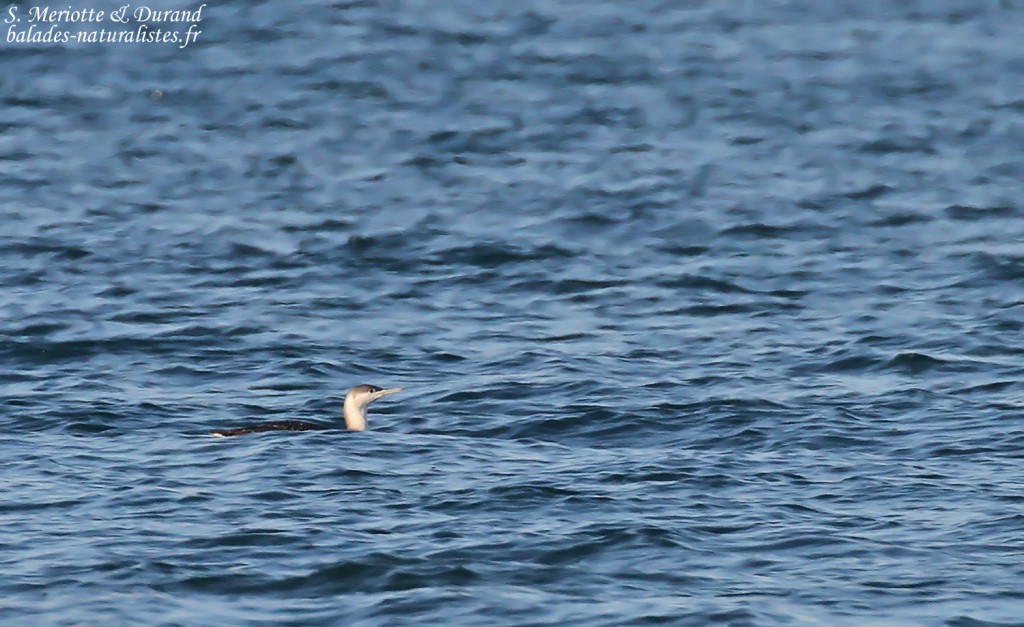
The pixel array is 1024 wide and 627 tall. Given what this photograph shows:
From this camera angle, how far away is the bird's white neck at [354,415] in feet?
59.1

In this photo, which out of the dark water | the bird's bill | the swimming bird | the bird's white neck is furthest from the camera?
the bird's bill

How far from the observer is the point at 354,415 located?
18094 mm

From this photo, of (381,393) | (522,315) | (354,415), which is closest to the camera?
(354,415)

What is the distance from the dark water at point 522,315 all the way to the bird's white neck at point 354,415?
0.25 m

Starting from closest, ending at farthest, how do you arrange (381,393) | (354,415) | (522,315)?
(354,415) → (381,393) → (522,315)

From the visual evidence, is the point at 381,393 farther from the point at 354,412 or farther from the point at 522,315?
the point at 522,315

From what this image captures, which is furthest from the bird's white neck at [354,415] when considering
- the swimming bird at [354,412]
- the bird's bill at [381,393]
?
the bird's bill at [381,393]

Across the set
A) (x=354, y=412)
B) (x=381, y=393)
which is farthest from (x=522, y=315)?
(x=354, y=412)

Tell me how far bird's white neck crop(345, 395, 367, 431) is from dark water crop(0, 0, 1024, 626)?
252mm

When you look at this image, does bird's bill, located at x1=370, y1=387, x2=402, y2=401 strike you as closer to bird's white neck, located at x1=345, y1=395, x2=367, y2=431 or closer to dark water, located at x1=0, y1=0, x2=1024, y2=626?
bird's white neck, located at x1=345, y1=395, x2=367, y2=431

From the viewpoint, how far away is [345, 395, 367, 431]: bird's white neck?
709 inches

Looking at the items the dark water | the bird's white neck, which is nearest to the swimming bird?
the bird's white neck

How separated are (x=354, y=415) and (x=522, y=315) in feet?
14.0

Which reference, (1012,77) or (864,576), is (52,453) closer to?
(864,576)
